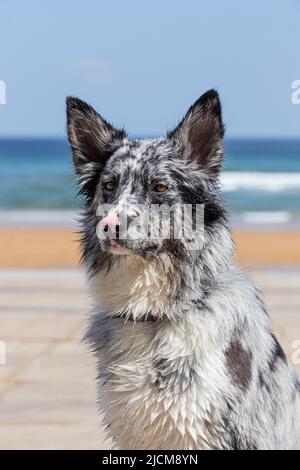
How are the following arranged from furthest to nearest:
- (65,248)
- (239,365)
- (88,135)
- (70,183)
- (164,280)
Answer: (70,183), (65,248), (88,135), (164,280), (239,365)

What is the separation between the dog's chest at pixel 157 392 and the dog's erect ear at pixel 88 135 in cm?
96

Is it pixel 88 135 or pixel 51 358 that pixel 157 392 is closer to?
pixel 88 135

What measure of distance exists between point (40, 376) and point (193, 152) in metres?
3.76

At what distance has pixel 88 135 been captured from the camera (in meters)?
5.35

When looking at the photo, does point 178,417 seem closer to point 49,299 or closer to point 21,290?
point 49,299

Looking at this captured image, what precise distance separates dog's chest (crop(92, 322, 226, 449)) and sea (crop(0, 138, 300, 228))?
9082 mm

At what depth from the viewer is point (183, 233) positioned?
4953mm

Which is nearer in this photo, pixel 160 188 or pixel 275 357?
pixel 160 188

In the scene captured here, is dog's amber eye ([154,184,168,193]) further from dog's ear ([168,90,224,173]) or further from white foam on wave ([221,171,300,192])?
white foam on wave ([221,171,300,192])

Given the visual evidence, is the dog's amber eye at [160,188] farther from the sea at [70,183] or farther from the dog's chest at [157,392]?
the sea at [70,183]

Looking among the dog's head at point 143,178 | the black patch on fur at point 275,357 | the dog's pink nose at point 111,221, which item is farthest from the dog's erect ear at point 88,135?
the black patch on fur at point 275,357

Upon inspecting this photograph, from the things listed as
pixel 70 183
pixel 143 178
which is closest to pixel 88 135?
pixel 143 178

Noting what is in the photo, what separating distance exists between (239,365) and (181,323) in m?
0.37

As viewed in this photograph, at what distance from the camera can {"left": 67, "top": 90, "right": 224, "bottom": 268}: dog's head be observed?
15.9 ft
